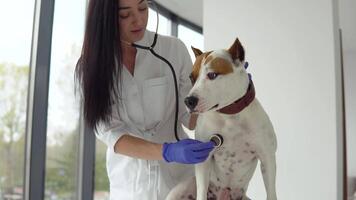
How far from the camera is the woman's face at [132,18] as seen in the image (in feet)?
3.52

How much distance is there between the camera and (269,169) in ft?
2.83

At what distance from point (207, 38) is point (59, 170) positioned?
1362mm

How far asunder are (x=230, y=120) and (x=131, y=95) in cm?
39

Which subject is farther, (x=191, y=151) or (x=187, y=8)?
(x=187, y=8)

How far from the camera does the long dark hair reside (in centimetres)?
106

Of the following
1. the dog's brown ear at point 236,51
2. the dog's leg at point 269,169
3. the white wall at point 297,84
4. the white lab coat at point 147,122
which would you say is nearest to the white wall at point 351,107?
the white wall at point 297,84

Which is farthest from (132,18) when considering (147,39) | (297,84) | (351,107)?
(351,107)

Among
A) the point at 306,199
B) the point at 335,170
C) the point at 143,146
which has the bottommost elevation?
the point at 306,199

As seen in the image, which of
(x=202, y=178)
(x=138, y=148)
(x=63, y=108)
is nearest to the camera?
(x=202, y=178)

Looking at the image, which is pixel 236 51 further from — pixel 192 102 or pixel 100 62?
pixel 100 62

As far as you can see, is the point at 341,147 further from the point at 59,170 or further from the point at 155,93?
the point at 59,170

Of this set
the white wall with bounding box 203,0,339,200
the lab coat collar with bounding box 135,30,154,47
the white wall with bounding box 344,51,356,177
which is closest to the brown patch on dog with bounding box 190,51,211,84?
the lab coat collar with bounding box 135,30,154,47

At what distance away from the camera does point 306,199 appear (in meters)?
1.98

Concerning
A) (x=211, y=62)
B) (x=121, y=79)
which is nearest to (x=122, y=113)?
(x=121, y=79)
